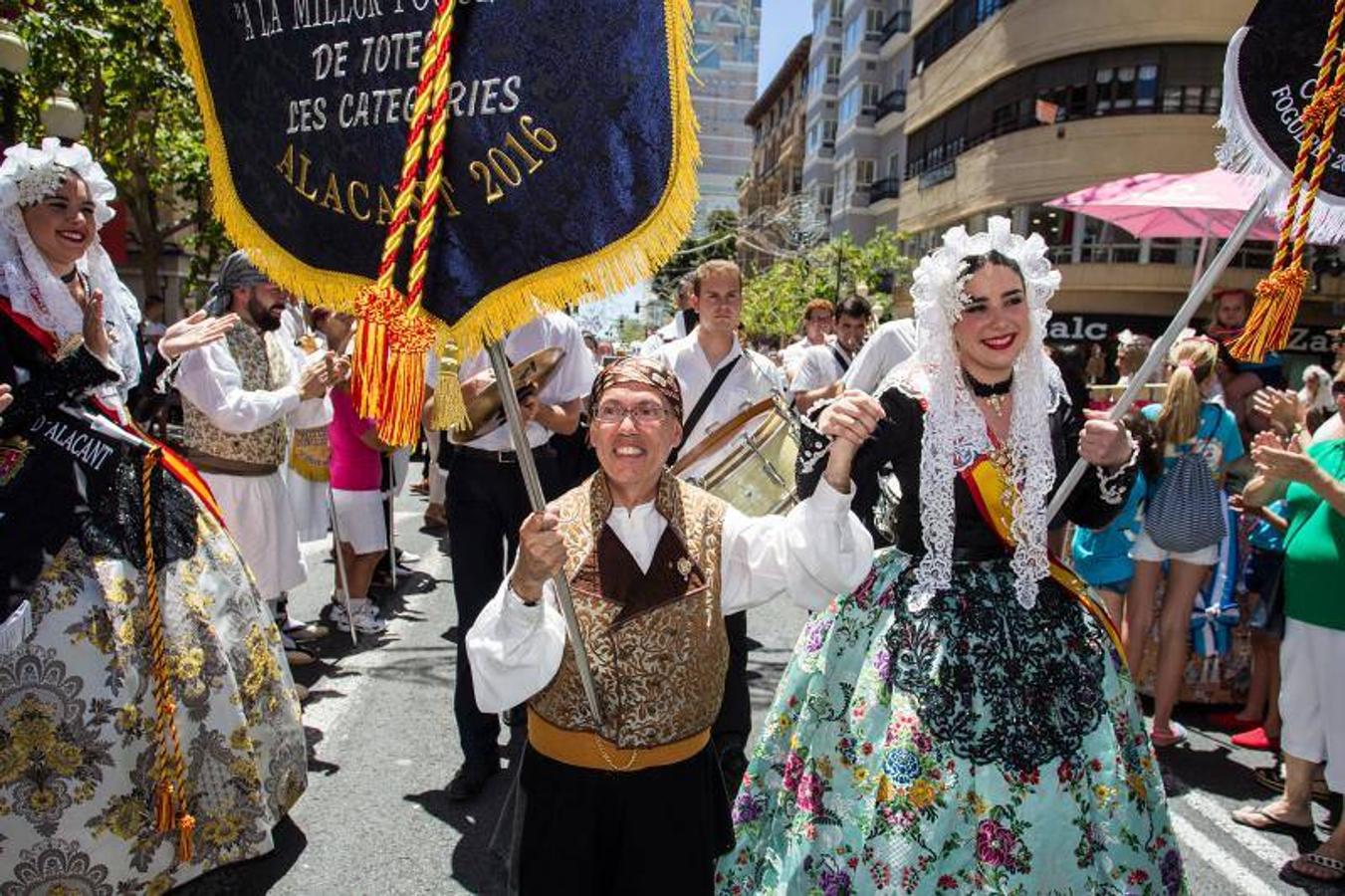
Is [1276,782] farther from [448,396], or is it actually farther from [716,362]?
[448,396]

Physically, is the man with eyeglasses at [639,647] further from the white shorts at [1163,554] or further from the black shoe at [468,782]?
the white shorts at [1163,554]

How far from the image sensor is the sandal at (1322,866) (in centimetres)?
370

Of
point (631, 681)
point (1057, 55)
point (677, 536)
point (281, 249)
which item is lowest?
point (631, 681)

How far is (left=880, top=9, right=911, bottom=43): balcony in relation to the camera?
42.2m

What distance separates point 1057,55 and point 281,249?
28.8 m

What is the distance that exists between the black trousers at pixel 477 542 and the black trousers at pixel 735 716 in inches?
39.9

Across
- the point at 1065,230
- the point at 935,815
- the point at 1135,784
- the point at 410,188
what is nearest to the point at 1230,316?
the point at 1135,784

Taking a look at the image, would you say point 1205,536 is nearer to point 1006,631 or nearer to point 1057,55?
point 1006,631

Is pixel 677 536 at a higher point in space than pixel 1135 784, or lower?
higher

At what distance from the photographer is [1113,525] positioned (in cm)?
526

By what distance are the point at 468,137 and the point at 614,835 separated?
1674 mm

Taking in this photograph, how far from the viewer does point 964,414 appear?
2.79 meters

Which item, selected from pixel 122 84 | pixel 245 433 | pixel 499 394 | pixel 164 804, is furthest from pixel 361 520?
pixel 122 84

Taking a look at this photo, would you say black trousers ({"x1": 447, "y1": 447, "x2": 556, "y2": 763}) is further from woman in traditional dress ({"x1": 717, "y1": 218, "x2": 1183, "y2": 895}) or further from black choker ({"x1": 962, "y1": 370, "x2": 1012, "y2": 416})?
black choker ({"x1": 962, "y1": 370, "x2": 1012, "y2": 416})
